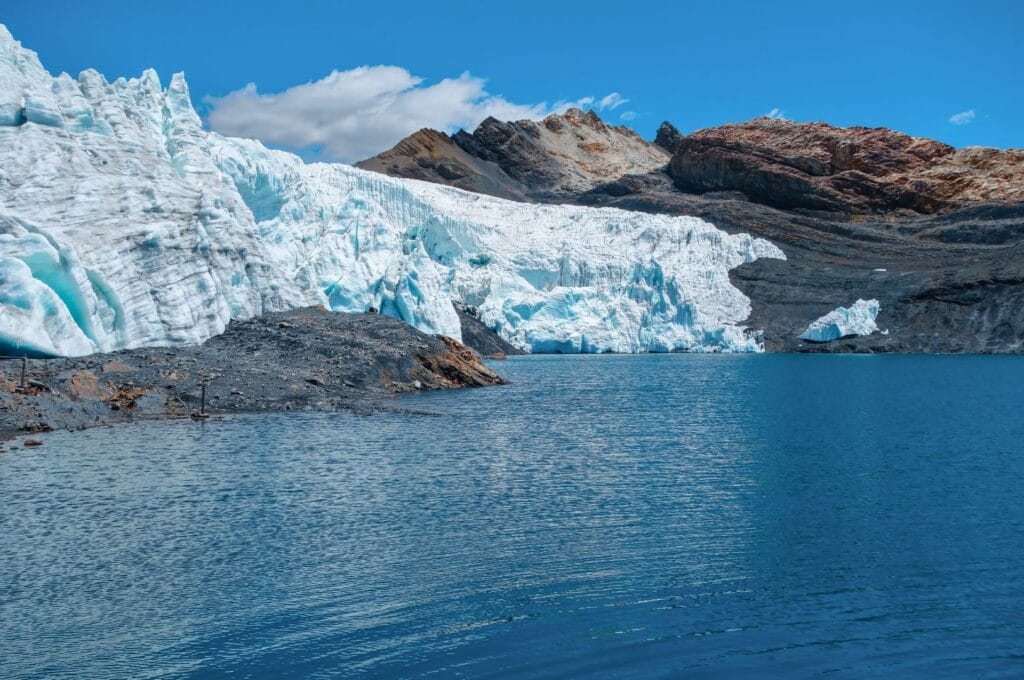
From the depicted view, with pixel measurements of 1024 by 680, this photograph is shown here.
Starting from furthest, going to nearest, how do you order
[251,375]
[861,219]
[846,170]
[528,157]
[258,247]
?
1. [528,157]
2. [846,170]
3. [861,219]
4. [258,247]
5. [251,375]

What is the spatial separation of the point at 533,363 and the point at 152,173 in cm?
3001

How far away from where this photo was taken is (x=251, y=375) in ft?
109

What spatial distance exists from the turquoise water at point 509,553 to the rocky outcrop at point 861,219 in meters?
55.0

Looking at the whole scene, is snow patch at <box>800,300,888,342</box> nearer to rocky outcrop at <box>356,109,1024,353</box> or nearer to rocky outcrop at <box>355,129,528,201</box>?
rocky outcrop at <box>356,109,1024,353</box>

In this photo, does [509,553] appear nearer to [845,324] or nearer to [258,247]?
[258,247]

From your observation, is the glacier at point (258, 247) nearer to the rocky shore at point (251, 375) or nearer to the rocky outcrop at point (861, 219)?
the rocky shore at point (251, 375)

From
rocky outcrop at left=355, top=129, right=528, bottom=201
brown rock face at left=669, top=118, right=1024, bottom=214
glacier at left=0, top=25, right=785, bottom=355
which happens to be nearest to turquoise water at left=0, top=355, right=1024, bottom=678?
glacier at left=0, top=25, right=785, bottom=355

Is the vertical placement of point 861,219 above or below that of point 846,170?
below

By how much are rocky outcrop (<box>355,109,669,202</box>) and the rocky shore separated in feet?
261

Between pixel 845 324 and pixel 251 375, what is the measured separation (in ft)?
194

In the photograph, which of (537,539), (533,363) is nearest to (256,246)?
(533,363)

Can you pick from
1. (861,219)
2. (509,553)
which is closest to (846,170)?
(861,219)

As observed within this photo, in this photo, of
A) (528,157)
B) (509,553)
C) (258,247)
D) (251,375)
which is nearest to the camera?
(509,553)

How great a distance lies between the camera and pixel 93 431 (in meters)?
25.7
